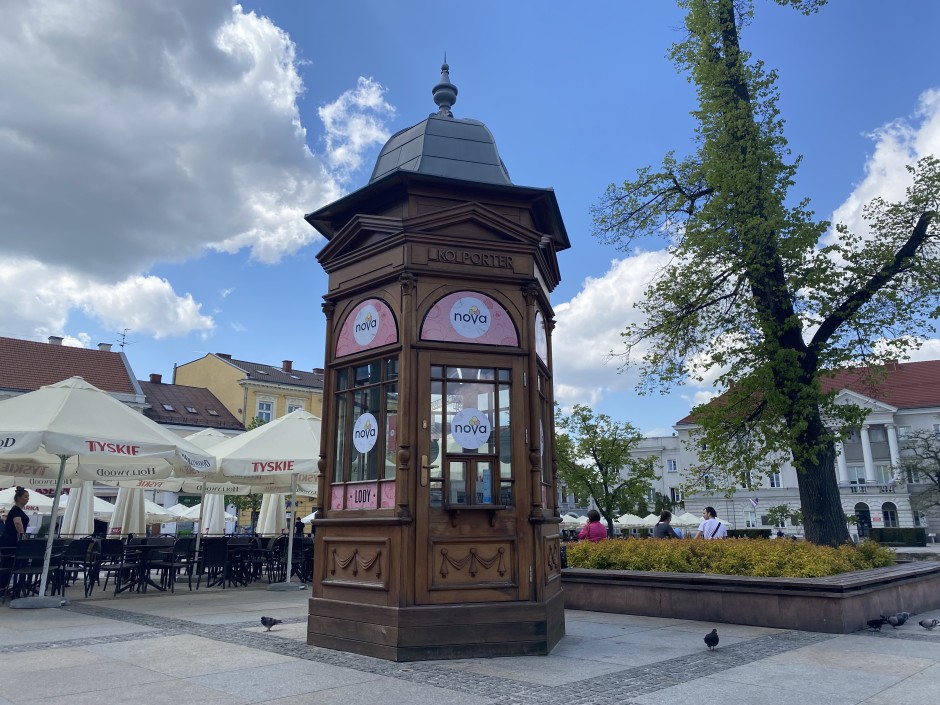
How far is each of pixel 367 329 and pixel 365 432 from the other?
1187mm

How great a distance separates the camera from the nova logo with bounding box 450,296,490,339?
308 inches

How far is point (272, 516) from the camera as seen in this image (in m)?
20.5

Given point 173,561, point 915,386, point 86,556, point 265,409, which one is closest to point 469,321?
point 173,561

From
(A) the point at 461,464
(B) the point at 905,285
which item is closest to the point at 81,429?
(A) the point at 461,464

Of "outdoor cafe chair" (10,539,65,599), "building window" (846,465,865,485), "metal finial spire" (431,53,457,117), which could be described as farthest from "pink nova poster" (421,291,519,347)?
"building window" (846,465,865,485)

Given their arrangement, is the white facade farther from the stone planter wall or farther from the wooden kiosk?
the wooden kiosk

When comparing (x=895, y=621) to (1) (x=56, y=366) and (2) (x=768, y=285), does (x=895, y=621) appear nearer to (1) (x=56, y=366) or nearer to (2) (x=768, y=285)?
(2) (x=768, y=285)

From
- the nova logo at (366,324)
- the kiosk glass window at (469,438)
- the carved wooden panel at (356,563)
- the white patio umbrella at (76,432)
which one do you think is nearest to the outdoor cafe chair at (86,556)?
the white patio umbrella at (76,432)

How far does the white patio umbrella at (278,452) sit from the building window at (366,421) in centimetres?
515

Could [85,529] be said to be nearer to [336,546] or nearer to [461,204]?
[336,546]

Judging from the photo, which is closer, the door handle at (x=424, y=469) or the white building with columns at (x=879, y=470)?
the door handle at (x=424, y=469)

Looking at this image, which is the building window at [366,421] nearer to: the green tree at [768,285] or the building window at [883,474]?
the green tree at [768,285]

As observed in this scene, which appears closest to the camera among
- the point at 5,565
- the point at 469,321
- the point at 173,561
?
the point at 469,321

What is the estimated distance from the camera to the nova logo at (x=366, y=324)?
8133 millimetres
